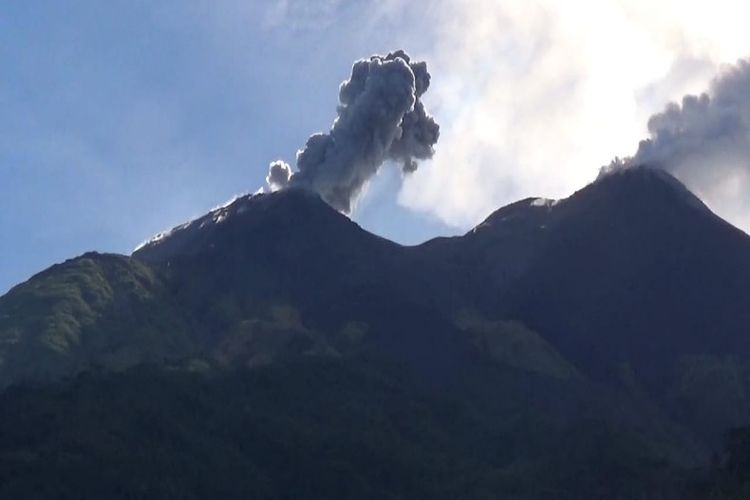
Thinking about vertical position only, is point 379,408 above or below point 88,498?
above

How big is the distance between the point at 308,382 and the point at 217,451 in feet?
84.6

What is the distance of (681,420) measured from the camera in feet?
620

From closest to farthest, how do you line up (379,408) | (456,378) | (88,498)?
1. (88,498)
2. (379,408)
3. (456,378)

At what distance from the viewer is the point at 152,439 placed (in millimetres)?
158375

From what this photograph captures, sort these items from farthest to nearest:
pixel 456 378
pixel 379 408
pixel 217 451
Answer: pixel 456 378
pixel 379 408
pixel 217 451

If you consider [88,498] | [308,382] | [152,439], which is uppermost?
[308,382]

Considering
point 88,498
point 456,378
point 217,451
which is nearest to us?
point 88,498

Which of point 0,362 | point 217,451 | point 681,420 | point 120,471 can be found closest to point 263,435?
point 217,451

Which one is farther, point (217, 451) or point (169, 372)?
point (169, 372)

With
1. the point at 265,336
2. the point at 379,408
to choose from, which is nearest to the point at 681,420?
the point at 379,408

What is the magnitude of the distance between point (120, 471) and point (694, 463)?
203ft

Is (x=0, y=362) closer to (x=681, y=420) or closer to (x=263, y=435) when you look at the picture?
(x=263, y=435)

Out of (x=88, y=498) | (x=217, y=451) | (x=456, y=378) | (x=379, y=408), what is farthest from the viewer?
(x=456, y=378)

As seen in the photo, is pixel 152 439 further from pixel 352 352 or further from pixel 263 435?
pixel 352 352
